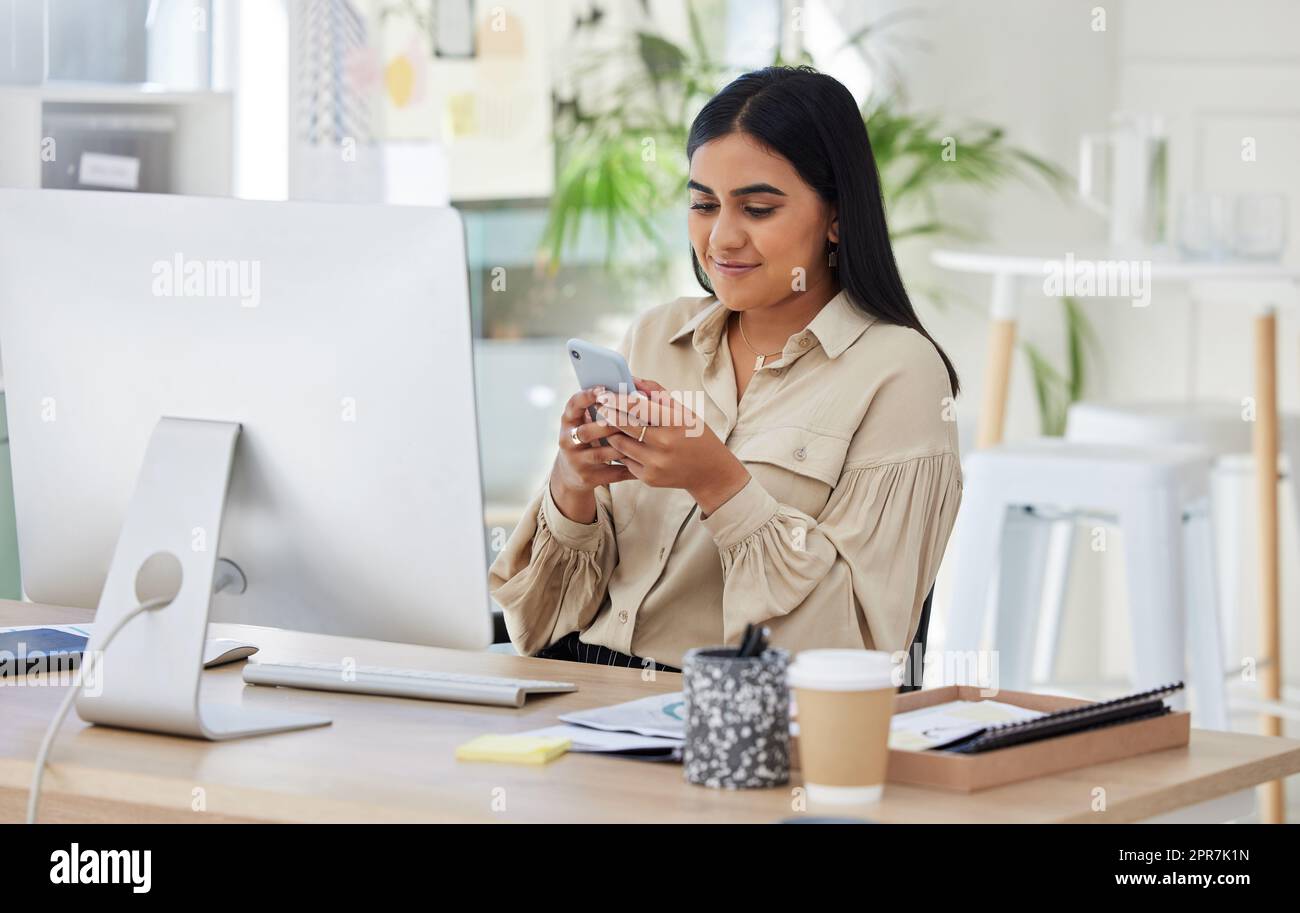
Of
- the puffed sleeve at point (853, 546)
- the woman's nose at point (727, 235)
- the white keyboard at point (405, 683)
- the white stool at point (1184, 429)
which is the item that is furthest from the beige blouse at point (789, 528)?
the white stool at point (1184, 429)

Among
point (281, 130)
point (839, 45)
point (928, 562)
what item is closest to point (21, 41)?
point (281, 130)

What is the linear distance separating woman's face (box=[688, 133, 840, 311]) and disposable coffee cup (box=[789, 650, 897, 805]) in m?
0.82

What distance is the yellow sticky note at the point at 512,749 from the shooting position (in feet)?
4.19

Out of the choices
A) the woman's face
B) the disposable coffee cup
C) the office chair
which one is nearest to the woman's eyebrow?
the woman's face

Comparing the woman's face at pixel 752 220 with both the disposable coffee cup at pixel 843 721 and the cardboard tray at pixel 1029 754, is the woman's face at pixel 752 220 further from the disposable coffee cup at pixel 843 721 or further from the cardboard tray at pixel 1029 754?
the disposable coffee cup at pixel 843 721

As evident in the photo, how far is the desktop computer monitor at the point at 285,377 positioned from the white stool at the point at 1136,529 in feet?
5.47

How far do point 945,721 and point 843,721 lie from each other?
227 mm

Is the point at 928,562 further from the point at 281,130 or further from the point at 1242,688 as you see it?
the point at 281,130

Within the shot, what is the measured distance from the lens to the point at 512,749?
128 cm

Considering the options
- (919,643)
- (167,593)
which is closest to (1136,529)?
(919,643)

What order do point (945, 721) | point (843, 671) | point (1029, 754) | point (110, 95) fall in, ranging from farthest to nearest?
point (110, 95)
point (945, 721)
point (1029, 754)
point (843, 671)

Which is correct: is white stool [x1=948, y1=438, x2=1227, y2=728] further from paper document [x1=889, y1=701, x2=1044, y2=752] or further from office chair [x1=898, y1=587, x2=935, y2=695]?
paper document [x1=889, y1=701, x2=1044, y2=752]

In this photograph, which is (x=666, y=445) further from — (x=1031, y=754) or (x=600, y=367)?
(x=1031, y=754)

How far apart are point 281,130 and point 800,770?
126 inches
